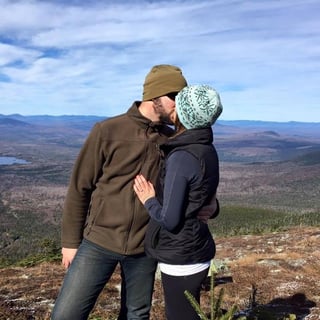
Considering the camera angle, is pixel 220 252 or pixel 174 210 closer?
pixel 174 210

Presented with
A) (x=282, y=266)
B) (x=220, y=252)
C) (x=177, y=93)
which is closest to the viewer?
(x=177, y=93)

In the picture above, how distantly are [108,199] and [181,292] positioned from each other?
1.08 metres

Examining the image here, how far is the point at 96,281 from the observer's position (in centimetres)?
438

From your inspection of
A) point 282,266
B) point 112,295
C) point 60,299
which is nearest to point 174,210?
point 60,299

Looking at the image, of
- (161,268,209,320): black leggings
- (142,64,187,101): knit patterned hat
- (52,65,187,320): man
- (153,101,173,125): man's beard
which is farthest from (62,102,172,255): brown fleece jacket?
(161,268,209,320): black leggings

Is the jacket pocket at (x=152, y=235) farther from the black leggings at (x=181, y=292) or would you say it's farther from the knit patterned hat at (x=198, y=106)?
the knit patterned hat at (x=198, y=106)

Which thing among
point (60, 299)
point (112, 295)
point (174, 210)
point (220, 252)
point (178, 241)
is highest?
point (174, 210)

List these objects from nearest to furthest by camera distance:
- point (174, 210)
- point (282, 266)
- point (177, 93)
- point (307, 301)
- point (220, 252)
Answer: point (174, 210) < point (177, 93) < point (307, 301) < point (282, 266) < point (220, 252)

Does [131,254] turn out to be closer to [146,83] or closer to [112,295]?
[146,83]

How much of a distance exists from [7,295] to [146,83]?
20.8ft

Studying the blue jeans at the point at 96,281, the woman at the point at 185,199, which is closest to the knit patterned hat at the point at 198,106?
the woman at the point at 185,199

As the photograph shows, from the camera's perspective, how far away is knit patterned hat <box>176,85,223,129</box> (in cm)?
386

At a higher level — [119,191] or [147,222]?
[119,191]

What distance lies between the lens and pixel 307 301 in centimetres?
873
